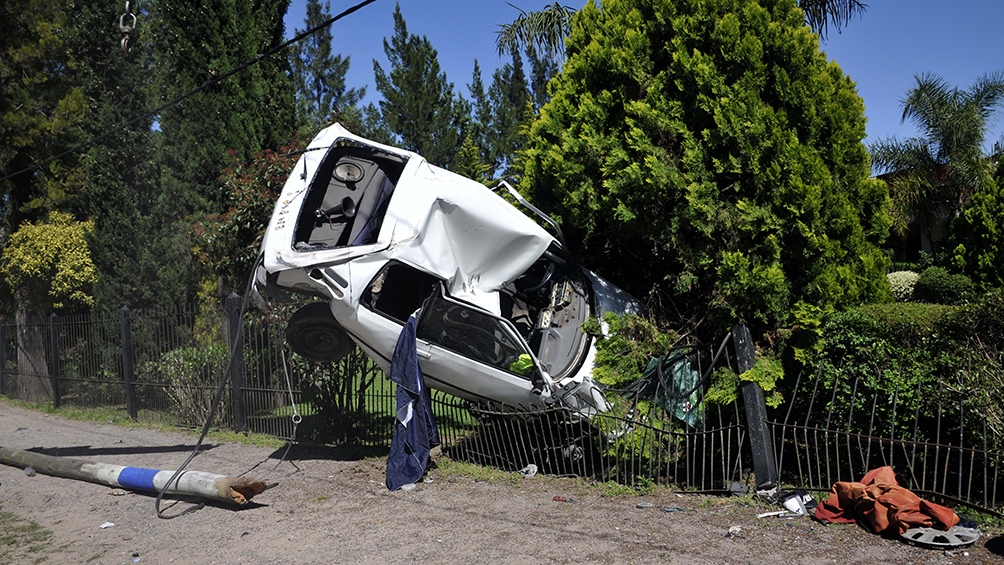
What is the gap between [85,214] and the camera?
1938 centimetres

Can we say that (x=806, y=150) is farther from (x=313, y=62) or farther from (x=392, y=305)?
(x=313, y=62)

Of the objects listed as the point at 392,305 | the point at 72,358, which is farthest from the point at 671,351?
the point at 72,358

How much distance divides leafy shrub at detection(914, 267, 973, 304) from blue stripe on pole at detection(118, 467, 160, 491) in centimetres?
978

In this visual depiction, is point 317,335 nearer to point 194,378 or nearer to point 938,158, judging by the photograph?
point 194,378

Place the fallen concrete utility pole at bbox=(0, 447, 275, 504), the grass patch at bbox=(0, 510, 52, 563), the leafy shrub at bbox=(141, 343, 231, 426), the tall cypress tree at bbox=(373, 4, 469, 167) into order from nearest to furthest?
the grass patch at bbox=(0, 510, 52, 563)
the fallen concrete utility pole at bbox=(0, 447, 275, 504)
the leafy shrub at bbox=(141, 343, 231, 426)
the tall cypress tree at bbox=(373, 4, 469, 167)

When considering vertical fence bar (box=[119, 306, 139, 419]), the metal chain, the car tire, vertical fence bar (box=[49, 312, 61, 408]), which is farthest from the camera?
vertical fence bar (box=[49, 312, 61, 408])

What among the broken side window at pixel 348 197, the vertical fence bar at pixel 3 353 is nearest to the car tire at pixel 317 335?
the broken side window at pixel 348 197

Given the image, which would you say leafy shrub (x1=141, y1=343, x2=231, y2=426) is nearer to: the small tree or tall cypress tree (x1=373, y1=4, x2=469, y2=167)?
the small tree

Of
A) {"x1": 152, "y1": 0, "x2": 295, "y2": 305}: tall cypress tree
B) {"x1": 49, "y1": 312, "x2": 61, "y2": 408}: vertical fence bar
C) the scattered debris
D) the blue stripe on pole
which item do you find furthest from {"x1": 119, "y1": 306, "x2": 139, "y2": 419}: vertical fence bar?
the scattered debris

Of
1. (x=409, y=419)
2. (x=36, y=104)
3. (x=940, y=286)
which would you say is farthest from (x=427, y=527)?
(x=36, y=104)

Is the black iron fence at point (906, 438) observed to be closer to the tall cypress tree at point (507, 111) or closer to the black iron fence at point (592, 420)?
the black iron fence at point (592, 420)

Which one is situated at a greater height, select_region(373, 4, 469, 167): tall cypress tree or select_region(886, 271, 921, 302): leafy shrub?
select_region(373, 4, 469, 167): tall cypress tree

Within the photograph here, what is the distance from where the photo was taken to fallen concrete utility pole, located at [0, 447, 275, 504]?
717 cm

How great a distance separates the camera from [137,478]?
313 inches
